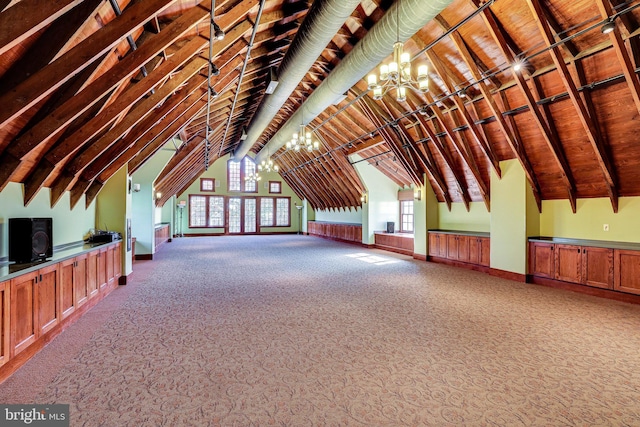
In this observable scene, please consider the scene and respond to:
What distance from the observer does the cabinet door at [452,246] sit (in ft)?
29.8

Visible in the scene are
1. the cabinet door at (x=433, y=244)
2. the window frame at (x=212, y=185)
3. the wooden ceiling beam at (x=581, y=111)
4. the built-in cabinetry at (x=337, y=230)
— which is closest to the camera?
the wooden ceiling beam at (x=581, y=111)

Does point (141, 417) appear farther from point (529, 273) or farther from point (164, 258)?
point (164, 258)

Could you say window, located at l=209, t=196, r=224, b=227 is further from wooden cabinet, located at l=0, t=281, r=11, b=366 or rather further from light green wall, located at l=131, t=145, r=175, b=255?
wooden cabinet, located at l=0, t=281, r=11, b=366

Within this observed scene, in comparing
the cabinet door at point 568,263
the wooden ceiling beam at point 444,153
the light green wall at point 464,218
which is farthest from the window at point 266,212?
the cabinet door at point 568,263

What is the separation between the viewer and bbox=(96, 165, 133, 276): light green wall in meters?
6.86

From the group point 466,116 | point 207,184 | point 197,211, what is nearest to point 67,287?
point 466,116

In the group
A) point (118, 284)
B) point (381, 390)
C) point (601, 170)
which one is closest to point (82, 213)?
point (118, 284)

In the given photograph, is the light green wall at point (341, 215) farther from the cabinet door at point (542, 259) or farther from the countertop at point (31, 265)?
the countertop at point (31, 265)

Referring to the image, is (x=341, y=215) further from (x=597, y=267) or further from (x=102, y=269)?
(x=102, y=269)

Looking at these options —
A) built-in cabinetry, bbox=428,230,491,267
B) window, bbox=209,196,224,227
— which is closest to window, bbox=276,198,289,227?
window, bbox=209,196,224,227

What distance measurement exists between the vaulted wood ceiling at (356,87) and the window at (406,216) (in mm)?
4028

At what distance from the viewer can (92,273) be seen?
17.1ft

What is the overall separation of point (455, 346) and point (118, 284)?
6587 millimetres

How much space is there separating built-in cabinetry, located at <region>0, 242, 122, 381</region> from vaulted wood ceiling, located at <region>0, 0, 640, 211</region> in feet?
3.57
